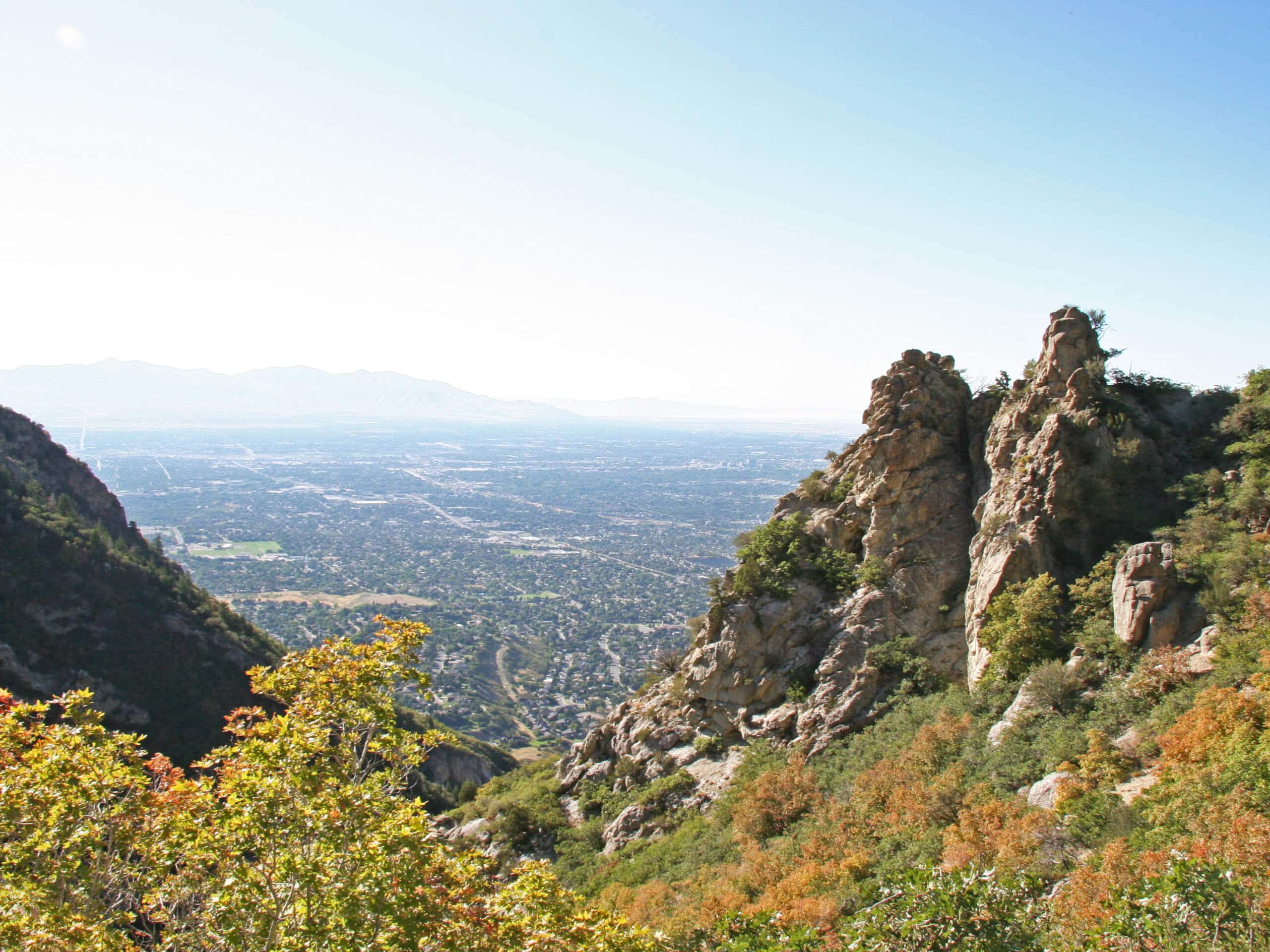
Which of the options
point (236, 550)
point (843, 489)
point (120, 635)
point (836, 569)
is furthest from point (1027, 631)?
point (236, 550)

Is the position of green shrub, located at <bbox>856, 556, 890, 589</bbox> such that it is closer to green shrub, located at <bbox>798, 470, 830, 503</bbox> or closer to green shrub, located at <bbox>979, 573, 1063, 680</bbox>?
green shrub, located at <bbox>798, 470, 830, 503</bbox>

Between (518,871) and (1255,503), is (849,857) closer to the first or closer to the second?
(518,871)

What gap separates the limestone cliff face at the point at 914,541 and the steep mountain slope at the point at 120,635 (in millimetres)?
31990

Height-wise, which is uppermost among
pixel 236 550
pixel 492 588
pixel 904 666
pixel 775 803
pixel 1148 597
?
pixel 1148 597

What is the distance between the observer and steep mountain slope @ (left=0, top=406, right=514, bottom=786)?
40.8 m

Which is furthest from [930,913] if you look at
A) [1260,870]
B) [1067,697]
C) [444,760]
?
[444,760]

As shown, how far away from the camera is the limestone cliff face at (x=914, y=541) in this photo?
18203 millimetres

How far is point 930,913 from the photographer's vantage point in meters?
7.60

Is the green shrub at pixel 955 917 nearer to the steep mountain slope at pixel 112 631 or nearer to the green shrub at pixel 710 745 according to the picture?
the green shrub at pixel 710 745

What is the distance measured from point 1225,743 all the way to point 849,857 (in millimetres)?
6471

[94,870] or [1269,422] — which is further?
[1269,422]

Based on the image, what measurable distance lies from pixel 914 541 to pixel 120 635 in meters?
50.6

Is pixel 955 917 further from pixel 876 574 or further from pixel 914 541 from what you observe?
pixel 914 541

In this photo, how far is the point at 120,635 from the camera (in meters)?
45.1
